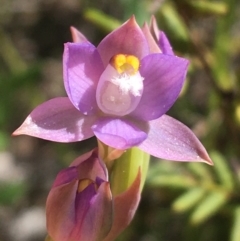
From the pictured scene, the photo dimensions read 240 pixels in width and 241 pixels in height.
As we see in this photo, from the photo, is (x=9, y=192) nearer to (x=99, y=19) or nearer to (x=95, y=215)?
(x=99, y=19)

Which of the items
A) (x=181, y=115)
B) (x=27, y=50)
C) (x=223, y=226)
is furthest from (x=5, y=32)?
(x=223, y=226)

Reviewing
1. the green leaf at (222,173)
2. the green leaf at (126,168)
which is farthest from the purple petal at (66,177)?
the green leaf at (222,173)

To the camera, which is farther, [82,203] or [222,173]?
[222,173]

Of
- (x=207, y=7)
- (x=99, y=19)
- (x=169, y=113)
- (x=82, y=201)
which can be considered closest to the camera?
(x=82, y=201)

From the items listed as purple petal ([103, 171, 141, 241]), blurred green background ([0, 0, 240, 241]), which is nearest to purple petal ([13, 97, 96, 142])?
purple petal ([103, 171, 141, 241])

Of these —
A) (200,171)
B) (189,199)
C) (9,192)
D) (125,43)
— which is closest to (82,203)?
(125,43)

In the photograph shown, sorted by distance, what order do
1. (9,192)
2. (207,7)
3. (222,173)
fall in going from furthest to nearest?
(9,192) → (222,173) → (207,7)
